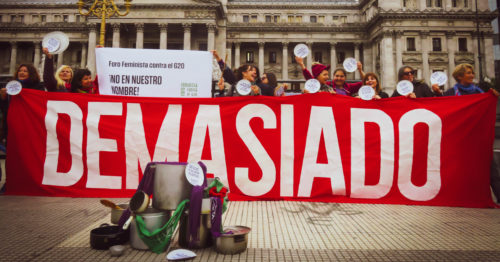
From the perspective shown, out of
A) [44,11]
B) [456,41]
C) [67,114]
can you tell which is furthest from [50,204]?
[44,11]

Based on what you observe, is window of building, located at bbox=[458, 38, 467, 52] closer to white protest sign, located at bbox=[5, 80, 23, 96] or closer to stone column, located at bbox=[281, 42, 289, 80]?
stone column, located at bbox=[281, 42, 289, 80]

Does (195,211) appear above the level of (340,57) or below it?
below

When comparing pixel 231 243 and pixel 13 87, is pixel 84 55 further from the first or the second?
pixel 231 243

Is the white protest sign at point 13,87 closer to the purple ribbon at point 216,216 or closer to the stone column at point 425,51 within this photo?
the purple ribbon at point 216,216

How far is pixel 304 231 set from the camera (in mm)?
3385

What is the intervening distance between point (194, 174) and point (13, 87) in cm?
428

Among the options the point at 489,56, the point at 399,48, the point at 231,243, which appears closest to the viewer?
the point at 231,243

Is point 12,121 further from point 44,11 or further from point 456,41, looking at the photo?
point 44,11

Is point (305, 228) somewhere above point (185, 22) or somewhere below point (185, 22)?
below

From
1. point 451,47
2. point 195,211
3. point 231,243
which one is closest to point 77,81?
point 195,211

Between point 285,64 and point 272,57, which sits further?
point 272,57

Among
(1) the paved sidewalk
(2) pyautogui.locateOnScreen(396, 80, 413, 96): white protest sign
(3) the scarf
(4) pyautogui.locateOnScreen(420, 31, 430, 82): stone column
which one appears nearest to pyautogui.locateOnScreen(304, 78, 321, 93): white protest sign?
(2) pyautogui.locateOnScreen(396, 80, 413, 96): white protest sign

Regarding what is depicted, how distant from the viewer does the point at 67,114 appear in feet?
16.3

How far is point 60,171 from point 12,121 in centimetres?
120
